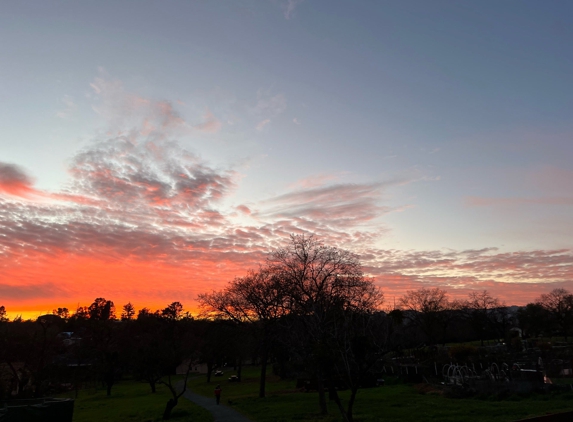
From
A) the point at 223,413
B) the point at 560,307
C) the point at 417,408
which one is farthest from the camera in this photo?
the point at 560,307

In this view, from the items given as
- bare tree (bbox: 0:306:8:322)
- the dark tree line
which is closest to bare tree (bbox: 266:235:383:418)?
the dark tree line

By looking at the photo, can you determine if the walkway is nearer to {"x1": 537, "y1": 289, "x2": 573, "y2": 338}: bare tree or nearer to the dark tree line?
the dark tree line

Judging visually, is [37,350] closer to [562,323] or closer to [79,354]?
[79,354]

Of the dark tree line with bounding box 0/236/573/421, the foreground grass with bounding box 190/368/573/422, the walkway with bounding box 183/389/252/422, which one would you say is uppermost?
the dark tree line with bounding box 0/236/573/421

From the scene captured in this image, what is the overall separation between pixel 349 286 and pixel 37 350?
38178 millimetres

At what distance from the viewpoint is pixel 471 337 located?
412 feet

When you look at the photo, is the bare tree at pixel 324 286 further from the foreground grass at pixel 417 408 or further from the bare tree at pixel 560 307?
the bare tree at pixel 560 307

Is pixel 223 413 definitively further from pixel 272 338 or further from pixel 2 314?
pixel 2 314

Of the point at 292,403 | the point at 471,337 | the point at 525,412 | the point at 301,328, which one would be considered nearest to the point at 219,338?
the point at 292,403

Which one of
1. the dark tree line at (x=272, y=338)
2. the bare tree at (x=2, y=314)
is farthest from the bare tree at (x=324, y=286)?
the bare tree at (x=2, y=314)

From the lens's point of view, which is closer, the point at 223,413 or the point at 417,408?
the point at 417,408

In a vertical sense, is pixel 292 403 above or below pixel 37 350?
below

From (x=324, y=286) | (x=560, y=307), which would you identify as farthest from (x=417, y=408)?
(x=560, y=307)

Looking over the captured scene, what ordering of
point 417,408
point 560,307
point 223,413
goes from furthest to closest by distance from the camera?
point 560,307 < point 223,413 < point 417,408
